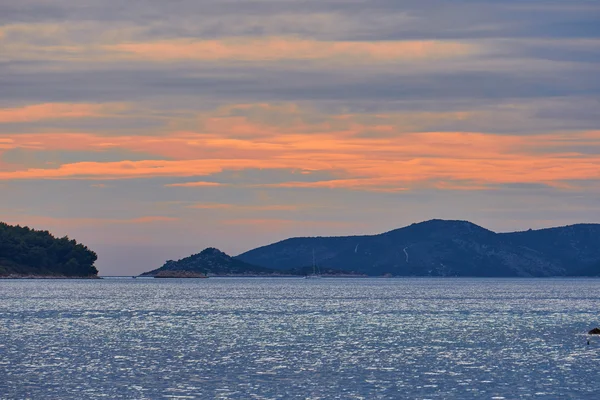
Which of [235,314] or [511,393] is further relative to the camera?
[235,314]

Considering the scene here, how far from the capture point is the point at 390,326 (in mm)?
143500

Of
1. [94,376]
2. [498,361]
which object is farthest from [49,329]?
[498,361]

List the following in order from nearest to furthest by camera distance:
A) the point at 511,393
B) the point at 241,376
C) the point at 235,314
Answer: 1. the point at 511,393
2. the point at 241,376
3. the point at 235,314

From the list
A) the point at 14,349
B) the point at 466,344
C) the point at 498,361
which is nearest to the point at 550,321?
the point at 466,344

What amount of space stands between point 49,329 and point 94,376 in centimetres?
5943

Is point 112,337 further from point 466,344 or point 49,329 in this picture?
point 466,344

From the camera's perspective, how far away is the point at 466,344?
110750 mm

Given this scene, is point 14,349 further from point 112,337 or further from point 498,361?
point 498,361

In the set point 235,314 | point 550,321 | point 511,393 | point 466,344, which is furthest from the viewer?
point 235,314

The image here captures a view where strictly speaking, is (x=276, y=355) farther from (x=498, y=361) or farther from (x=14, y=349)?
(x=14, y=349)

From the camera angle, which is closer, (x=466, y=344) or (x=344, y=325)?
(x=466, y=344)

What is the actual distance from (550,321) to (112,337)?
73.8 metres

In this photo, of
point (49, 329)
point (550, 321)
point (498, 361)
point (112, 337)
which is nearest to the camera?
point (498, 361)

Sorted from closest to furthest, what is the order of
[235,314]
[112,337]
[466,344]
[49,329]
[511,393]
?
[511,393] → [466,344] → [112,337] → [49,329] → [235,314]
